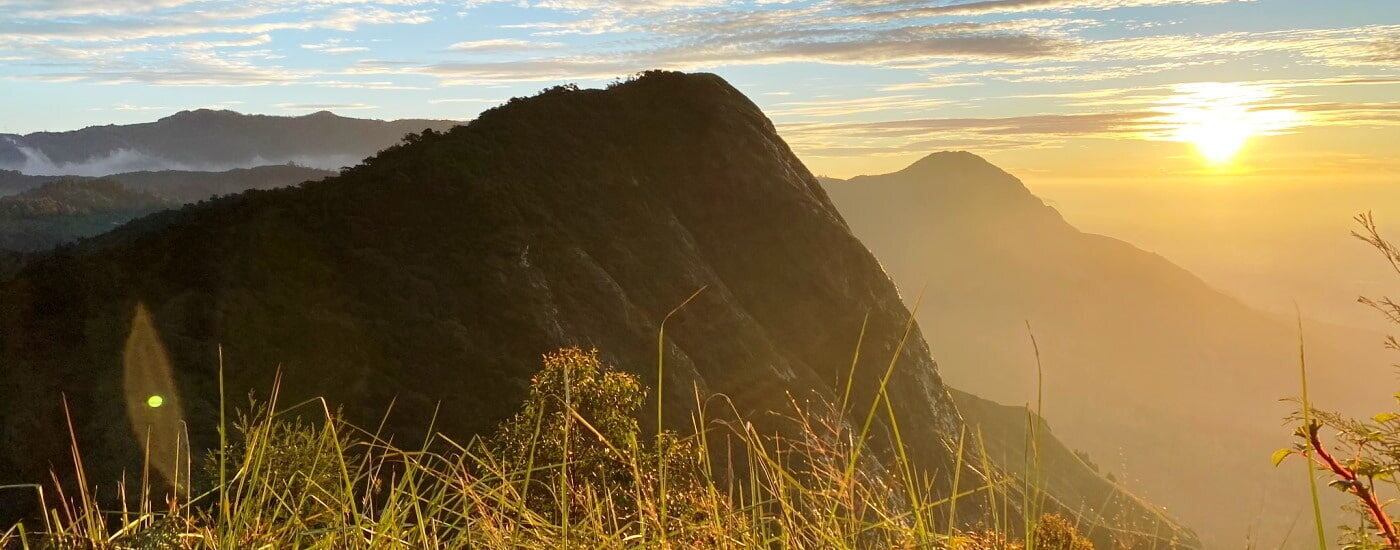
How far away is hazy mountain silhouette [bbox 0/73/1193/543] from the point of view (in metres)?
30.8

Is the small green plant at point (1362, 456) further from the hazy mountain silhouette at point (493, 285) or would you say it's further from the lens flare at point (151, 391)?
the lens flare at point (151, 391)

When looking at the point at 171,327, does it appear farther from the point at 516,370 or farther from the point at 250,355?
the point at 516,370

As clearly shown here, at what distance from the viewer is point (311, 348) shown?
32.9 metres

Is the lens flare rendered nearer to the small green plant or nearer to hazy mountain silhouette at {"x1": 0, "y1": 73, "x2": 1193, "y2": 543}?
hazy mountain silhouette at {"x1": 0, "y1": 73, "x2": 1193, "y2": 543}

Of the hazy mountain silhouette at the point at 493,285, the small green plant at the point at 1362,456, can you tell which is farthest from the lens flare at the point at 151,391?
the small green plant at the point at 1362,456

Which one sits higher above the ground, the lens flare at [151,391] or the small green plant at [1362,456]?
the small green plant at [1362,456]

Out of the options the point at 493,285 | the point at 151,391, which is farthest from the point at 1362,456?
the point at 493,285

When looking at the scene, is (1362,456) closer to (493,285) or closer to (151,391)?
(151,391)

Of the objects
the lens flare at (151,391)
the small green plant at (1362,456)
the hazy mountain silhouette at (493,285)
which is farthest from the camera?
the hazy mountain silhouette at (493,285)

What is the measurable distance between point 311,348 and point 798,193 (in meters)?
33.0

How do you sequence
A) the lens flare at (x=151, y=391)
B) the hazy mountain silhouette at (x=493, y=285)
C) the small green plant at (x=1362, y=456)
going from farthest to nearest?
the hazy mountain silhouette at (x=493, y=285)
the lens flare at (x=151, y=391)
the small green plant at (x=1362, y=456)

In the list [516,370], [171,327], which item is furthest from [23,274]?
[516,370]

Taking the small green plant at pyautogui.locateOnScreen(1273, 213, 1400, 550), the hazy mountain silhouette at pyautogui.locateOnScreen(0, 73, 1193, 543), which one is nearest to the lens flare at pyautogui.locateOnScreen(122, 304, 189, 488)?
the hazy mountain silhouette at pyautogui.locateOnScreen(0, 73, 1193, 543)

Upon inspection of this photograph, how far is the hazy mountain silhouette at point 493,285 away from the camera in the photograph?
101 ft
